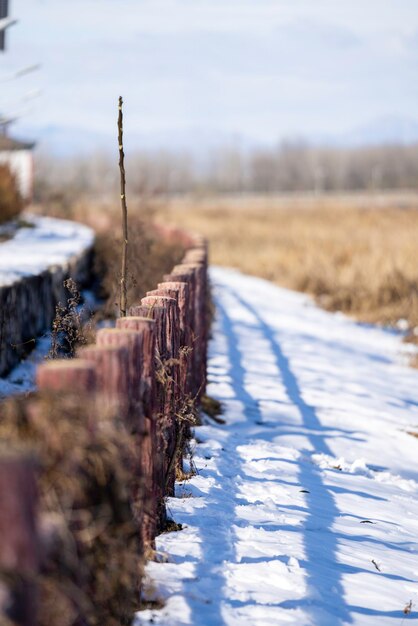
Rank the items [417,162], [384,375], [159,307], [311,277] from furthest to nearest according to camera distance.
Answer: [417,162]
[311,277]
[384,375]
[159,307]

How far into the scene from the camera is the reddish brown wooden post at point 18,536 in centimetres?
172

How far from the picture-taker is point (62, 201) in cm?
2497

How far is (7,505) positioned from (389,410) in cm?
537

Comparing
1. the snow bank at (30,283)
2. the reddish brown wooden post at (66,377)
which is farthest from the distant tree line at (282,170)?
the reddish brown wooden post at (66,377)

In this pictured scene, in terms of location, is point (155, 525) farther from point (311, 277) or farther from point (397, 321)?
point (311, 277)

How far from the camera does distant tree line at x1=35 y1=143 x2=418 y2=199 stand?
372 ft

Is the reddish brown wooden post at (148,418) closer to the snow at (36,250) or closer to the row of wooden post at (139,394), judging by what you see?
the row of wooden post at (139,394)

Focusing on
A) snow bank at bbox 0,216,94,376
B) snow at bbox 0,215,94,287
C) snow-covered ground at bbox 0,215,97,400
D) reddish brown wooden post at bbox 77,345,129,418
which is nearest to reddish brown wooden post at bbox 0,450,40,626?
reddish brown wooden post at bbox 77,345,129,418

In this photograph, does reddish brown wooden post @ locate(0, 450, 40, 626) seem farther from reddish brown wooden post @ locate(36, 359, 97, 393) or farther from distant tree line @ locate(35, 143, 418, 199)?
distant tree line @ locate(35, 143, 418, 199)

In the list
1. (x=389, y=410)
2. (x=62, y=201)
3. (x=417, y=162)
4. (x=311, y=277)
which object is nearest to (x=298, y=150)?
(x=417, y=162)

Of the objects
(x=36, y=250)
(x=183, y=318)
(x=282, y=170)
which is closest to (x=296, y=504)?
(x=183, y=318)

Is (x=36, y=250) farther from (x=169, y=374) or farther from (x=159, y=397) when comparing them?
(x=159, y=397)

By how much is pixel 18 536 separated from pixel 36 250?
9173 millimetres

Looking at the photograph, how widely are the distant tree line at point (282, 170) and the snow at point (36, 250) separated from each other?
91.8 meters
